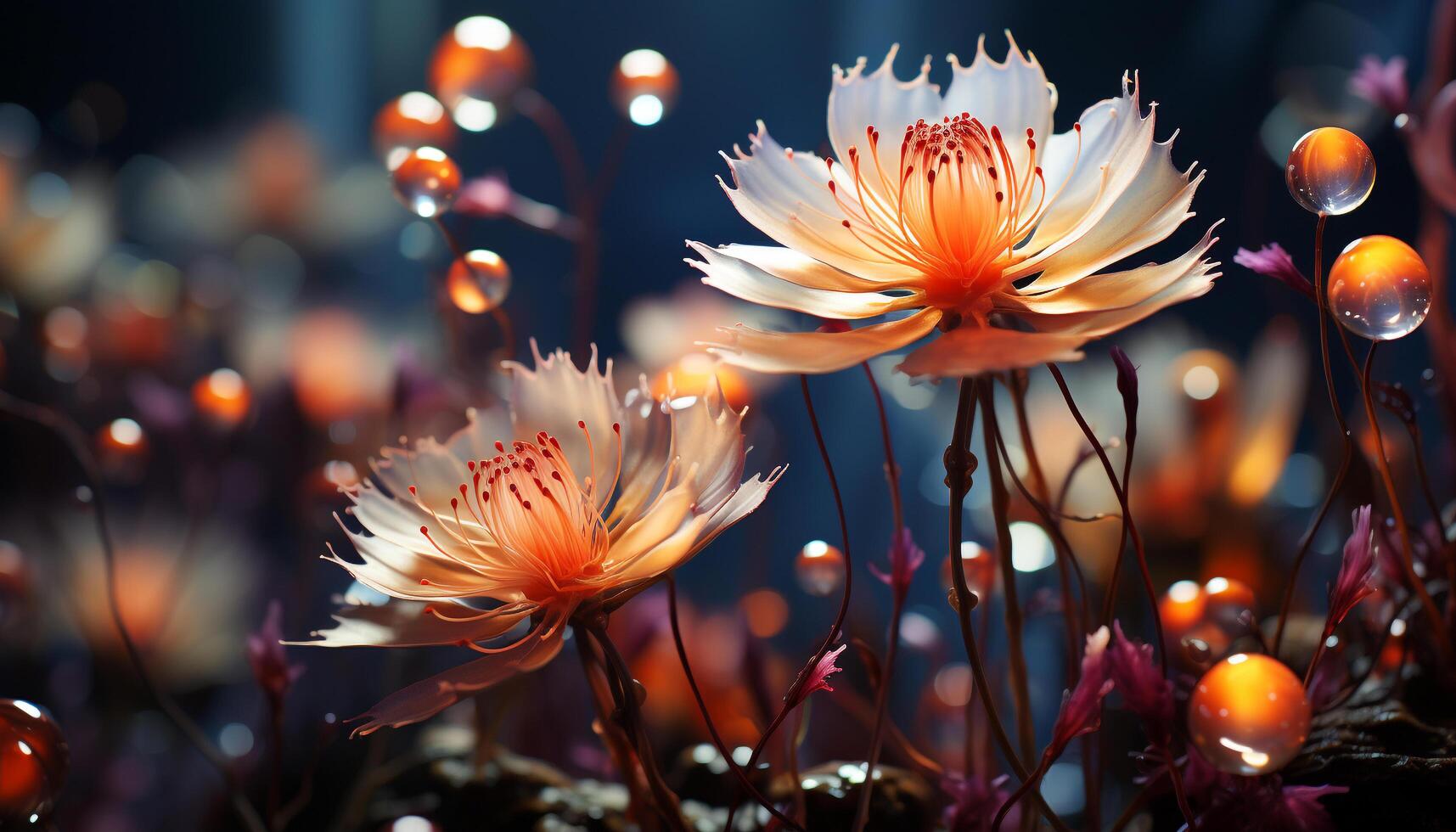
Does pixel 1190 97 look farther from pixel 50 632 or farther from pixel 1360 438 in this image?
pixel 50 632

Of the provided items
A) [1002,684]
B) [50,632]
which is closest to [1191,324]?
[1002,684]

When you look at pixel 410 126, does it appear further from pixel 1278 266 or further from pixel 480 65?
pixel 1278 266

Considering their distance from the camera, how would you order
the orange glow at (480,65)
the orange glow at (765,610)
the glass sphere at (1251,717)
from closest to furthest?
the glass sphere at (1251,717), the orange glow at (480,65), the orange glow at (765,610)

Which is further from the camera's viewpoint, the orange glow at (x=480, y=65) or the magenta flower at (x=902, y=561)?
the orange glow at (x=480, y=65)

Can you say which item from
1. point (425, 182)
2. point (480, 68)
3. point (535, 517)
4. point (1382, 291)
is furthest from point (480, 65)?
point (1382, 291)

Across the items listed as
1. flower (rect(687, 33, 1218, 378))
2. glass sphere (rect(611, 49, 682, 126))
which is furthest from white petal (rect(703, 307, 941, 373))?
glass sphere (rect(611, 49, 682, 126))

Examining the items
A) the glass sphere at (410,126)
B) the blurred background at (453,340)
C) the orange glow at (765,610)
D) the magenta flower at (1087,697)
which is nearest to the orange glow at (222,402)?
the blurred background at (453,340)

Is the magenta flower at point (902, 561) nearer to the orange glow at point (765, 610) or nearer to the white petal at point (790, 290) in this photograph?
the white petal at point (790, 290)
